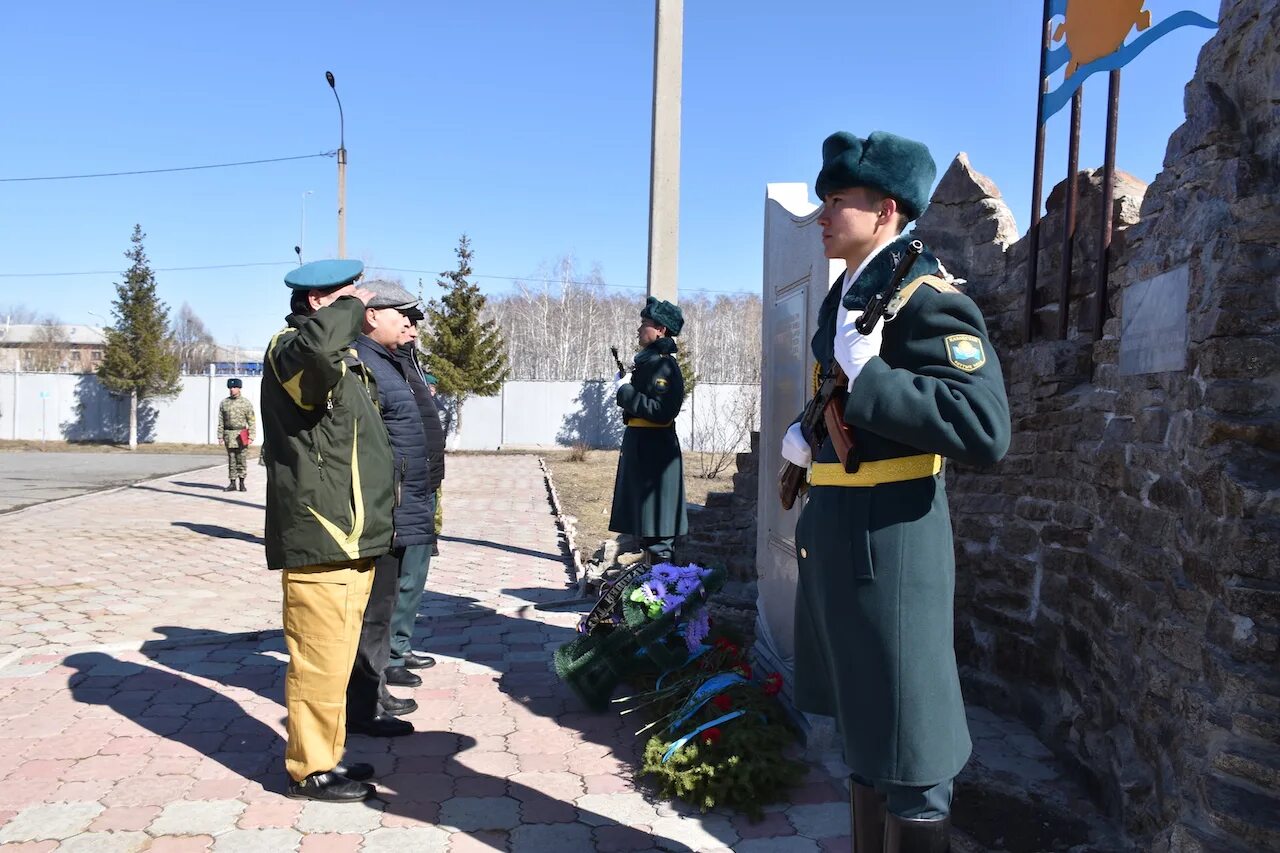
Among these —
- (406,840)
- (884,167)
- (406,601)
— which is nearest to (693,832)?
(406,840)

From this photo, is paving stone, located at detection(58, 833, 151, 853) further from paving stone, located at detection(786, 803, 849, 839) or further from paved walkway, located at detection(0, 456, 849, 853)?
paving stone, located at detection(786, 803, 849, 839)

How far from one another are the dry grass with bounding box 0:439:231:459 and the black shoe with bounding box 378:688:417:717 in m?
23.7

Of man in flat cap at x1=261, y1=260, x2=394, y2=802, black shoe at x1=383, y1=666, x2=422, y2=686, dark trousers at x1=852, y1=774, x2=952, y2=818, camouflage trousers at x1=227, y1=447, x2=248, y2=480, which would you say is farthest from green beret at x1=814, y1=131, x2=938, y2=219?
camouflage trousers at x1=227, y1=447, x2=248, y2=480

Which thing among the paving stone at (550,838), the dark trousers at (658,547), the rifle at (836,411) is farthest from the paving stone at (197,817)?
the dark trousers at (658,547)

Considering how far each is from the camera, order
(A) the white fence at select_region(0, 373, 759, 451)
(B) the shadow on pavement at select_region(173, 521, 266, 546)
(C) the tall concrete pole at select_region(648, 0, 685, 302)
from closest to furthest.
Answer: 1. (C) the tall concrete pole at select_region(648, 0, 685, 302)
2. (B) the shadow on pavement at select_region(173, 521, 266, 546)
3. (A) the white fence at select_region(0, 373, 759, 451)

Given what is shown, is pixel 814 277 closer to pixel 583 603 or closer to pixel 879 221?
pixel 879 221

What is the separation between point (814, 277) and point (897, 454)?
194 centimetres

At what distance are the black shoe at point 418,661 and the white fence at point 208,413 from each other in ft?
84.8

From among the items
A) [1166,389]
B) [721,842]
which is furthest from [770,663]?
[1166,389]

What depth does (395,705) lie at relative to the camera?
4.17m

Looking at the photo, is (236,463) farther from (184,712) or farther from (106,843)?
(106,843)

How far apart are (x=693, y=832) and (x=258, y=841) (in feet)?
4.66

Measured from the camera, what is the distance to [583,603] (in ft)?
21.4

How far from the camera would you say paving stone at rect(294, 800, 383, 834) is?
308cm
